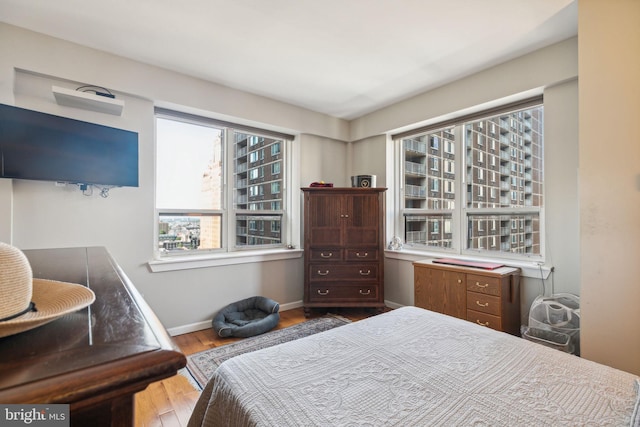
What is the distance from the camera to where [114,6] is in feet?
6.45

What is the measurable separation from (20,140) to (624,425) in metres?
3.46

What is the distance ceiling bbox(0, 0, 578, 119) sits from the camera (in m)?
1.98

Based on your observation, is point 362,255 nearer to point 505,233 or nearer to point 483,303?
point 483,303

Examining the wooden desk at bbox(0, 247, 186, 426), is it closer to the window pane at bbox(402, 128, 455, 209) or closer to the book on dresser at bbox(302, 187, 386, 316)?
the book on dresser at bbox(302, 187, 386, 316)

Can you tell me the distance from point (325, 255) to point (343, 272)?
0.30 m

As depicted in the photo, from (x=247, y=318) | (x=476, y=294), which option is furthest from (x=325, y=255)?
(x=476, y=294)

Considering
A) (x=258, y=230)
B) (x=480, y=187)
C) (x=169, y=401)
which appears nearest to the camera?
(x=169, y=401)

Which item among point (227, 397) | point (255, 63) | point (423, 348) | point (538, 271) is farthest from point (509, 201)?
point (227, 397)

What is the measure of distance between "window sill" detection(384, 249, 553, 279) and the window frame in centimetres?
135

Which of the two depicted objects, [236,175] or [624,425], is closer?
[624,425]

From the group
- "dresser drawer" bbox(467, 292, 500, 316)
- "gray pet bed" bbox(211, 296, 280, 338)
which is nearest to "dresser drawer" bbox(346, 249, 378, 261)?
"gray pet bed" bbox(211, 296, 280, 338)

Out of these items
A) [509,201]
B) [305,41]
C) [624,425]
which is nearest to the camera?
[624,425]

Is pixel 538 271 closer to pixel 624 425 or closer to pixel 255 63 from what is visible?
pixel 624 425

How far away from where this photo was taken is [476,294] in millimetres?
2604
